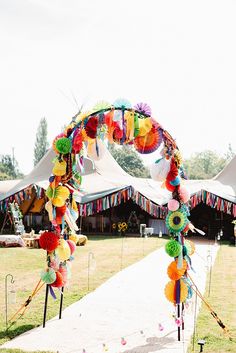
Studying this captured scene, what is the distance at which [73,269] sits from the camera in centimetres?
1052

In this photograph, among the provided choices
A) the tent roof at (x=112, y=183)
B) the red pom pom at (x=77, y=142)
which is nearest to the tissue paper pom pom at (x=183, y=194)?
the red pom pom at (x=77, y=142)

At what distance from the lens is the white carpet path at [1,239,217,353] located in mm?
5078

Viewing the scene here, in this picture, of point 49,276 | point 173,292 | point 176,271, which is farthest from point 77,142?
point 173,292

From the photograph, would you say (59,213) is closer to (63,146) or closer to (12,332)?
(63,146)

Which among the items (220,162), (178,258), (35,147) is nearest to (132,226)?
(178,258)

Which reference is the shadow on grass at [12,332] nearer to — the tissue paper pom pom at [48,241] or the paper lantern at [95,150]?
the tissue paper pom pom at [48,241]

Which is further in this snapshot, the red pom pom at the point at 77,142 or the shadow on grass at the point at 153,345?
the red pom pom at the point at 77,142

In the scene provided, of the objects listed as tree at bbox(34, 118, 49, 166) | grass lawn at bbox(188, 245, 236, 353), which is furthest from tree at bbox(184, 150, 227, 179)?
grass lawn at bbox(188, 245, 236, 353)

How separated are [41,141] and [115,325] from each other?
51525 millimetres

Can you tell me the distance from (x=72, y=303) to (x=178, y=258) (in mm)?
2248

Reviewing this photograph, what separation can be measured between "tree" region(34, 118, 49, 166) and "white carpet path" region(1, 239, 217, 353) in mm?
48248

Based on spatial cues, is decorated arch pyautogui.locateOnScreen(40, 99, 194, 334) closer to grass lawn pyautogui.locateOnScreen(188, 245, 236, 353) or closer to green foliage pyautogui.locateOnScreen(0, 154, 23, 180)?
grass lawn pyautogui.locateOnScreen(188, 245, 236, 353)

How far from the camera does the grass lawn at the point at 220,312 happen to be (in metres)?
5.21

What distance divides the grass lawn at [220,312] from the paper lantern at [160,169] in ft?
6.60
